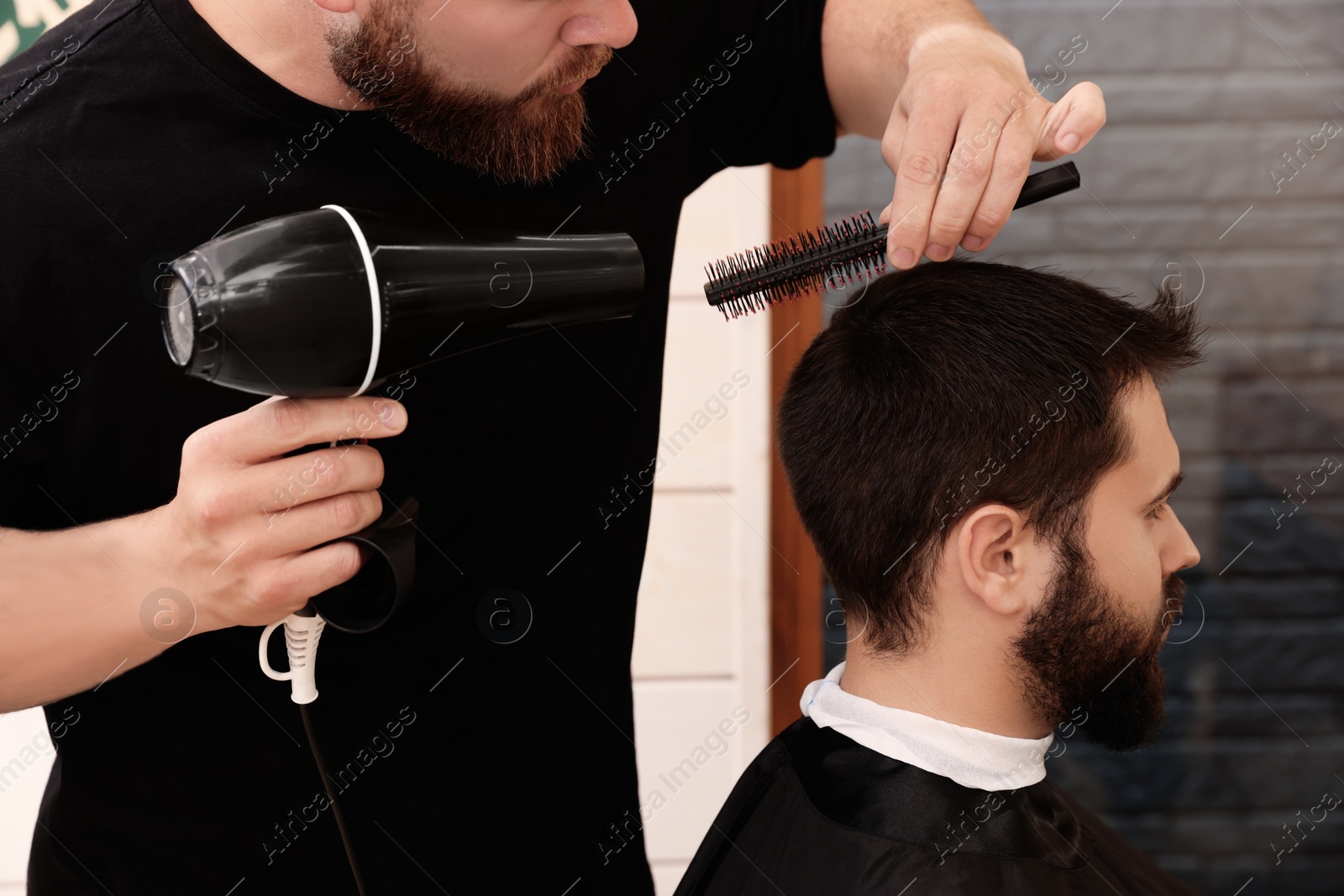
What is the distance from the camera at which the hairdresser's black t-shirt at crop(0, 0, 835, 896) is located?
3.93 feet

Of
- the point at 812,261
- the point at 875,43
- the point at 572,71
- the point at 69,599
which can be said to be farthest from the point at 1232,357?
the point at 69,599

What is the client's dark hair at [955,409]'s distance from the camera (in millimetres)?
1308

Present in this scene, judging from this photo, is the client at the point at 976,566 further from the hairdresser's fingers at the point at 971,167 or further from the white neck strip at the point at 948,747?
the hairdresser's fingers at the point at 971,167

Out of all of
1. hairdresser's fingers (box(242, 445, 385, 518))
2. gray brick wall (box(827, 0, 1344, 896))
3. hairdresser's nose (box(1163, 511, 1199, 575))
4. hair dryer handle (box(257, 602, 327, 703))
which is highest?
hairdresser's fingers (box(242, 445, 385, 518))

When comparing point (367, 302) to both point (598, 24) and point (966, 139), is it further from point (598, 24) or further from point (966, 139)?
point (966, 139)

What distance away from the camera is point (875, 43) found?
1531 mm

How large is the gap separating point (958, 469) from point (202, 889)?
46.9 inches

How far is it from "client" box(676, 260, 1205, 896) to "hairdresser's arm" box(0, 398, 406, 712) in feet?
2.17

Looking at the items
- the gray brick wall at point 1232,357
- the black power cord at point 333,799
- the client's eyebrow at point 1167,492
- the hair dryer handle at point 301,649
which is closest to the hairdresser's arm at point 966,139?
the client's eyebrow at point 1167,492

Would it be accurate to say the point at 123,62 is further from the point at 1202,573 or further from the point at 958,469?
the point at 1202,573

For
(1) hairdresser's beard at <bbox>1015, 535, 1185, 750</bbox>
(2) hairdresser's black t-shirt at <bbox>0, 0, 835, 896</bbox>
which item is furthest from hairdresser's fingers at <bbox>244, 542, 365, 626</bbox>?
(1) hairdresser's beard at <bbox>1015, 535, 1185, 750</bbox>

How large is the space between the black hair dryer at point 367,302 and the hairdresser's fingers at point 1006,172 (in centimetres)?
40

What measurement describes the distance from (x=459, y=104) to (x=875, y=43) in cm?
67

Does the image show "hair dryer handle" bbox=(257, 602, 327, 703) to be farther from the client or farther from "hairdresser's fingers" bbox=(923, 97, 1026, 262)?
"hairdresser's fingers" bbox=(923, 97, 1026, 262)
